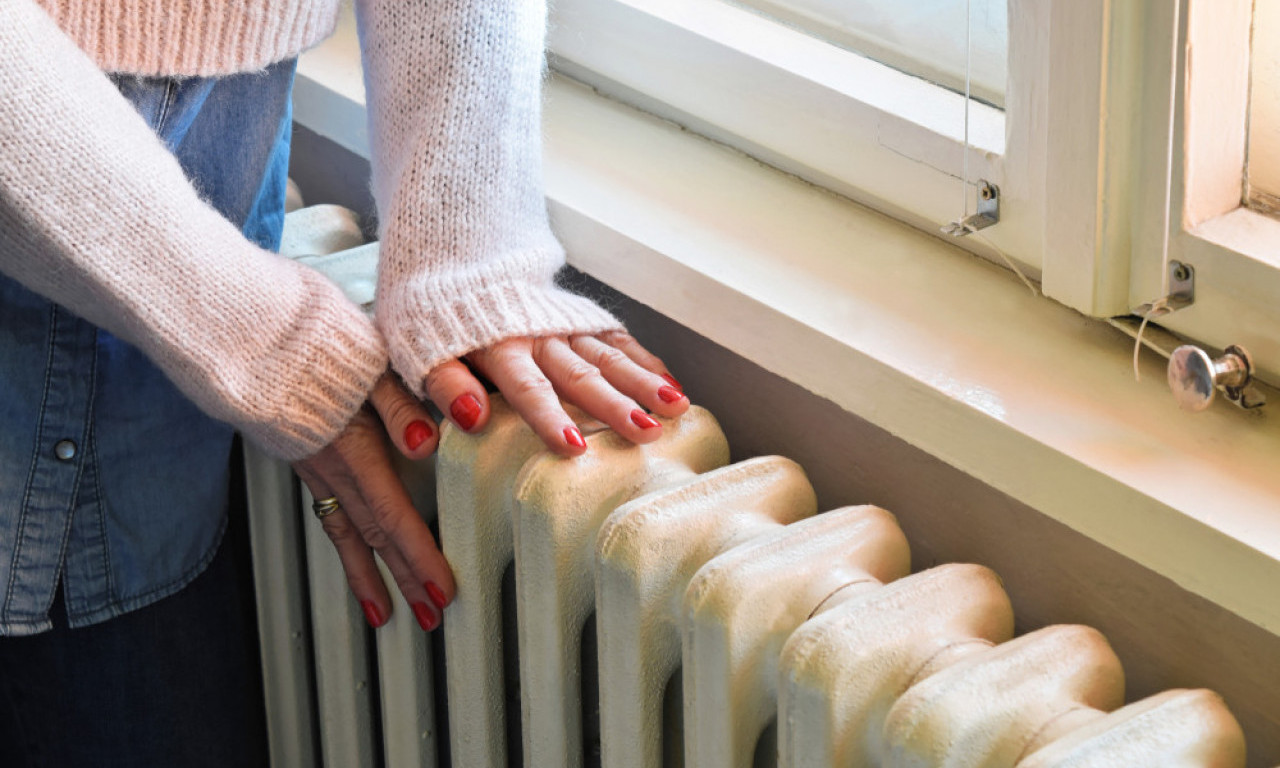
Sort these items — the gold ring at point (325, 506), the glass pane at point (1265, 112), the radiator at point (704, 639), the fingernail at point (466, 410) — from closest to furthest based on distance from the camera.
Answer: the radiator at point (704, 639) → the glass pane at point (1265, 112) → the fingernail at point (466, 410) → the gold ring at point (325, 506)

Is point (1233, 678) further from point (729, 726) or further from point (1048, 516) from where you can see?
point (729, 726)

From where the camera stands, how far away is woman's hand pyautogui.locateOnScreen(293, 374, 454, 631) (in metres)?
A: 0.81

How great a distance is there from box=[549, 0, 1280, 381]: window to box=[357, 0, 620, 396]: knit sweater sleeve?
17 cm

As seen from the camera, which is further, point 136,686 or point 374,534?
point 136,686

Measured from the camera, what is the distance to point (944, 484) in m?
0.75

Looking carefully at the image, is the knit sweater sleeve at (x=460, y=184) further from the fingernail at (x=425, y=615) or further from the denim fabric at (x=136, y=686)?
the denim fabric at (x=136, y=686)

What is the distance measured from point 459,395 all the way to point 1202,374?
0.39m

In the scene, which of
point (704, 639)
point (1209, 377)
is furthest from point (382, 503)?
point (1209, 377)

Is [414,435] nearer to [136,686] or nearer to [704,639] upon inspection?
[704,639]

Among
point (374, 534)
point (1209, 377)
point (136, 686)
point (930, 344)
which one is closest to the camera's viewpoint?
point (1209, 377)

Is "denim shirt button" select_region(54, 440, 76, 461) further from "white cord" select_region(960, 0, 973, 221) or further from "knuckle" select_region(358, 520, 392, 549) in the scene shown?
"white cord" select_region(960, 0, 973, 221)

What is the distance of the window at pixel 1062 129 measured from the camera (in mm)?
654

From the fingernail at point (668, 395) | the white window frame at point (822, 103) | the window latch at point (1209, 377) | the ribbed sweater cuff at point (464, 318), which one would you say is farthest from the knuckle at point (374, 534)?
the window latch at point (1209, 377)

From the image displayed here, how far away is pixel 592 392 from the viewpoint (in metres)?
0.75
